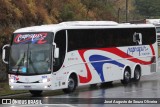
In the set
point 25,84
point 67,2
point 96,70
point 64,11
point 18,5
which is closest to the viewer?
point 25,84

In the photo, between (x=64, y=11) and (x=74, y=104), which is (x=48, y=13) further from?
(x=74, y=104)

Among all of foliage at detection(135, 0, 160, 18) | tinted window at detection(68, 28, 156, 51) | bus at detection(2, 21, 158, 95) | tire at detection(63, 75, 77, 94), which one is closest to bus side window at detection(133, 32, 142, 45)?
bus at detection(2, 21, 158, 95)

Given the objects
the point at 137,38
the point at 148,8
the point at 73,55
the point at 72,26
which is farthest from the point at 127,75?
the point at 148,8

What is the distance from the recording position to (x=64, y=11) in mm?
44219

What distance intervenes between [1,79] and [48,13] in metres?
10.2

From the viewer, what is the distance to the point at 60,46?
2202cm

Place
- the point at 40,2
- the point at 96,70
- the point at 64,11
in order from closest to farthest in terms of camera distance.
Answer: the point at 96,70
the point at 40,2
the point at 64,11

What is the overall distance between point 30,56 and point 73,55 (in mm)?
2554

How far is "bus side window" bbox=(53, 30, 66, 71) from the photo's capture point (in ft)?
71.0

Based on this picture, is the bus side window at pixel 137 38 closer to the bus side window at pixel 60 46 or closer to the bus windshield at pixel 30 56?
the bus side window at pixel 60 46

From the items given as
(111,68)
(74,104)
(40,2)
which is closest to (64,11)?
(40,2)

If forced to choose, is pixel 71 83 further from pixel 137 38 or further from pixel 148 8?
pixel 148 8

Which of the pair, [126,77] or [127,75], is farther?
[127,75]

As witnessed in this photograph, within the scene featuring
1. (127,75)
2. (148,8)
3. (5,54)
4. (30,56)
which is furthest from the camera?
(148,8)
